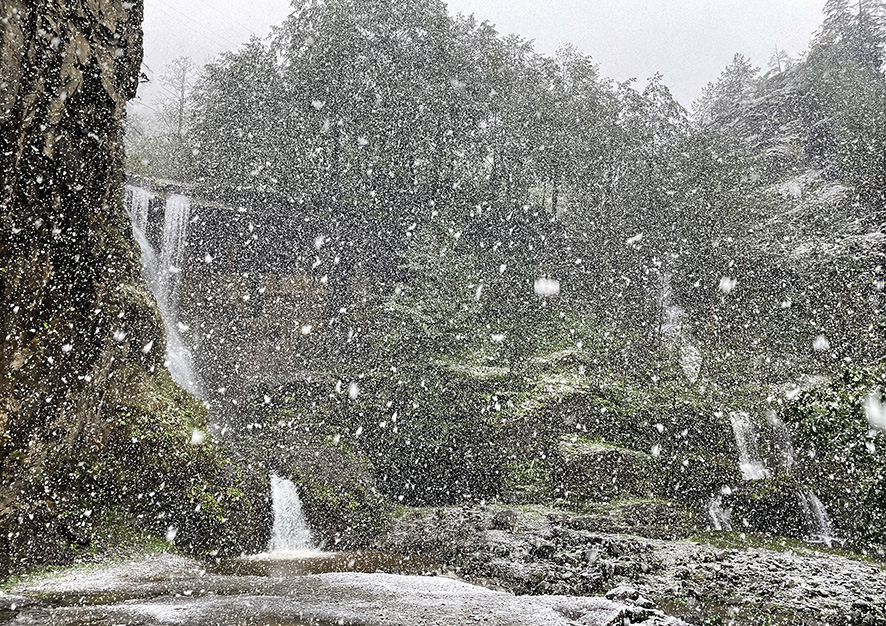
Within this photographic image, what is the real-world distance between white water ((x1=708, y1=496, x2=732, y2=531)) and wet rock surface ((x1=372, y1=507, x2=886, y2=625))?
154cm

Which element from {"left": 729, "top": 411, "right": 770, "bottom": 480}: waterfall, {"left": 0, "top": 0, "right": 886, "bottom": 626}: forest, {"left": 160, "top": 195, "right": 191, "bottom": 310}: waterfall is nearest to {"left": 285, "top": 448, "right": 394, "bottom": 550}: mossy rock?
{"left": 0, "top": 0, "right": 886, "bottom": 626}: forest

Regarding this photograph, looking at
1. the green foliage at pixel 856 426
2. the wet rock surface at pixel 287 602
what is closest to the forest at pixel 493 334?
the green foliage at pixel 856 426

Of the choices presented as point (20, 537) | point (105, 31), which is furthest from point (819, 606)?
point (105, 31)

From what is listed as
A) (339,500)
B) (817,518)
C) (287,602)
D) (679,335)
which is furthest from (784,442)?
(287,602)

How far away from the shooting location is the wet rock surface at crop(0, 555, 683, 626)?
6.20 metres

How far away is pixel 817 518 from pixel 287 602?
41.9 feet

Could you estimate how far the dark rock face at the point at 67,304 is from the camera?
18.6 feet

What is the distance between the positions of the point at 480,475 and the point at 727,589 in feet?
22.8

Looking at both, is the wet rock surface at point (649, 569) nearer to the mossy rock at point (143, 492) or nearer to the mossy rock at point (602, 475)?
the mossy rock at point (602, 475)

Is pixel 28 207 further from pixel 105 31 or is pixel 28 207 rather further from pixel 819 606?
pixel 819 606

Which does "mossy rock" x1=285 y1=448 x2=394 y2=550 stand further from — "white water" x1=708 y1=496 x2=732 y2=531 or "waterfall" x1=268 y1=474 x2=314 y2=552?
"white water" x1=708 y1=496 x2=732 y2=531

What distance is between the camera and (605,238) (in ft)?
77.5

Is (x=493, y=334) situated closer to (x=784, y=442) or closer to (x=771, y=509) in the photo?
(x=784, y=442)

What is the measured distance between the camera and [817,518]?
1309cm
